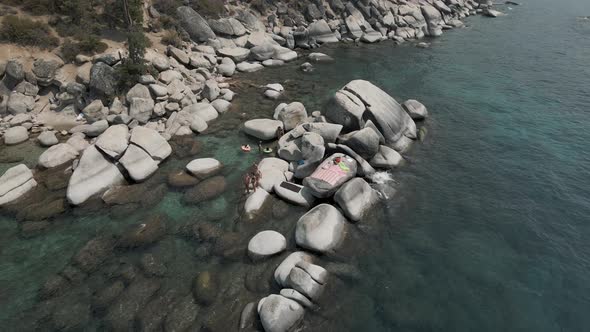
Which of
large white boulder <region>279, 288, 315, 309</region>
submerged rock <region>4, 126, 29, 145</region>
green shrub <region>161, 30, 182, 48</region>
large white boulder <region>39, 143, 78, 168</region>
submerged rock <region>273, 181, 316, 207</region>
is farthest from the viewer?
green shrub <region>161, 30, 182, 48</region>

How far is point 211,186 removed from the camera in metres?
18.6

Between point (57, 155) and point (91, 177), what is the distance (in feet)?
13.4

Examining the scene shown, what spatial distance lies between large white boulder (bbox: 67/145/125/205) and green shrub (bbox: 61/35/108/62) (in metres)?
13.4

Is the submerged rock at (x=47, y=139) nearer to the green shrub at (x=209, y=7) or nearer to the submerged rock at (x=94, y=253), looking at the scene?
the submerged rock at (x=94, y=253)

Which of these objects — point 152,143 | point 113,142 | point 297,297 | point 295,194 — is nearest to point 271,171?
point 295,194

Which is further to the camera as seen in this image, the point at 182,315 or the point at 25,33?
the point at 25,33

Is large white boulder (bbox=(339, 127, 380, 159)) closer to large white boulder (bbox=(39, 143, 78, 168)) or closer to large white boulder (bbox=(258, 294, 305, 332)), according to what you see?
large white boulder (bbox=(258, 294, 305, 332))

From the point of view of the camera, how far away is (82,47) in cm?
2744

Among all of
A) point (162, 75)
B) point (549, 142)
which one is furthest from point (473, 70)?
point (162, 75)

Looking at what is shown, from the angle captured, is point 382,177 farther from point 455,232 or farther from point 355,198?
point 455,232

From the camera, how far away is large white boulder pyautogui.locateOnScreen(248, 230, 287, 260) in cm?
1459

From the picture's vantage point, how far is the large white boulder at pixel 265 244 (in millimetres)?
14594

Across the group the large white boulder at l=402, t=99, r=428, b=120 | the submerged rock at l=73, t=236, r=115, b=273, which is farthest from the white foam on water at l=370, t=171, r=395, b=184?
the submerged rock at l=73, t=236, r=115, b=273

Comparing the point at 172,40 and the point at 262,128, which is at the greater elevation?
the point at 172,40
